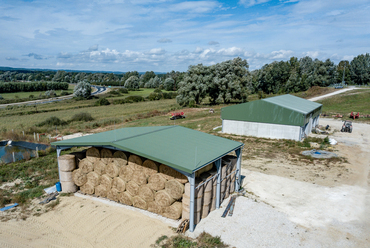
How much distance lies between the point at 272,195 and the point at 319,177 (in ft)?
16.0

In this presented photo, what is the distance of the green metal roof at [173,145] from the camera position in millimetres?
10281

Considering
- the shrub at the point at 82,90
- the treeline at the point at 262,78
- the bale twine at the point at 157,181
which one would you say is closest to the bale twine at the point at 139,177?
the bale twine at the point at 157,181

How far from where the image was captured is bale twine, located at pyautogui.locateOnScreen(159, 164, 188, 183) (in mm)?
10453

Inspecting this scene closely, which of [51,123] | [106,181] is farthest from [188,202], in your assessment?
[51,123]

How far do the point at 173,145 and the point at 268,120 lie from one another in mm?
17364

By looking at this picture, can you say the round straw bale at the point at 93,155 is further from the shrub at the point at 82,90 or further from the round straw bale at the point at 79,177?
the shrub at the point at 82,90

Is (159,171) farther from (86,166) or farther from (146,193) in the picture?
(86,166)

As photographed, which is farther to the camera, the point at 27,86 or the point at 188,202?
the point at 27,86

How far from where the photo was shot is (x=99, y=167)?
41.3 feet

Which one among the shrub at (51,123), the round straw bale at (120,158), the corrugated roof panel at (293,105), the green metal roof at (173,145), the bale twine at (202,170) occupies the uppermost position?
the corrugated roof panel at (293,105)

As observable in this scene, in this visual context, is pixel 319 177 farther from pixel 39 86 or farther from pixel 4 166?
pixel 39 86

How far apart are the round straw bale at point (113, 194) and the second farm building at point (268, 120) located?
19.3 metres

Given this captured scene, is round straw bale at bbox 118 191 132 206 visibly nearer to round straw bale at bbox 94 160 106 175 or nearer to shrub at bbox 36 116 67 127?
round straw bale at bbox 94 160 106 175

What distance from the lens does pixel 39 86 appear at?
115312 millimetres
